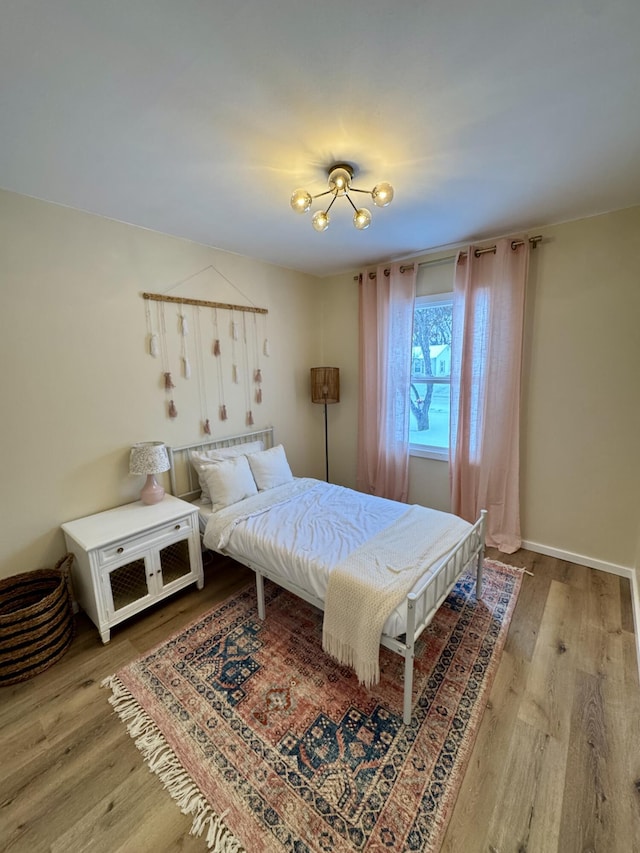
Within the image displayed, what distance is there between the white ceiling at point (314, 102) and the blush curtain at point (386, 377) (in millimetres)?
1082

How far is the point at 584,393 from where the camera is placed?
253 cm

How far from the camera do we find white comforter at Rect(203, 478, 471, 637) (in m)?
1.86

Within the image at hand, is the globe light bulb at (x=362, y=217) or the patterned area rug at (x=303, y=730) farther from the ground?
the globe light bulb at (x=362, y=217)

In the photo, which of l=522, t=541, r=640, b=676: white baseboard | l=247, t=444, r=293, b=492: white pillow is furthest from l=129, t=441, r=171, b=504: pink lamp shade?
l=522, t=541, r=640, b=676: white baseboard

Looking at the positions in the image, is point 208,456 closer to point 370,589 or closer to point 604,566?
point 370,589

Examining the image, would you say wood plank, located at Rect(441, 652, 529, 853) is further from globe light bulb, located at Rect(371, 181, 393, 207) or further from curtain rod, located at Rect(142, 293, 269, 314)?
curtain rod, located at Rect(142, 293, 269, 314)

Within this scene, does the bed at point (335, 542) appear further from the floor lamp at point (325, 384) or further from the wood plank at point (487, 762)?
the floor lamp at point (325, 384)

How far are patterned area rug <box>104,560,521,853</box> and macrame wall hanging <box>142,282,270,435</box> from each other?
173 centimetres

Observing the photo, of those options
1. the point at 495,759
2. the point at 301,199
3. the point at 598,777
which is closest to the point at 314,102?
the point at 301,199

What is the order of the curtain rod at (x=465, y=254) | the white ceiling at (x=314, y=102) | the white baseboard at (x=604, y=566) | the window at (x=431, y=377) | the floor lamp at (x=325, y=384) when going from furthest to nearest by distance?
the floor lamp at (x=325, y=384) → the window at (x=431, y=377) → the curtain rod at (x=465, y=254) → the white baseboard at (x=604, y=566) → the white ceiling at (x=314, y=102)

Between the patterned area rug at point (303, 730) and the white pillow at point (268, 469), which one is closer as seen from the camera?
the patterned area rug at point (303, 730)

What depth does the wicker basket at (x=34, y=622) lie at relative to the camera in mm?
1764

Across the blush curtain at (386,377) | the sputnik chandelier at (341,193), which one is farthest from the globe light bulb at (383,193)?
the blush curtain at (386,377)

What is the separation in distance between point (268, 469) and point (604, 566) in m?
2.76
